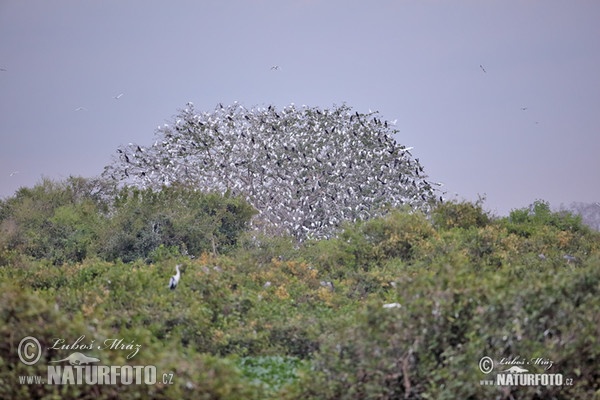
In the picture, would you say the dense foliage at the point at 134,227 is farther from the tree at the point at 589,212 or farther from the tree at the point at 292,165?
the tree at the point at 589,212

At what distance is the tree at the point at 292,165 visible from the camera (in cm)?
Answer: 2592

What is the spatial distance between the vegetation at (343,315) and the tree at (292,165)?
25.0ft

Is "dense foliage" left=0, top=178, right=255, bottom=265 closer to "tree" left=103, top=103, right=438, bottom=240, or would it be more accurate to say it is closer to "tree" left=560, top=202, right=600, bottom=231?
"tree" left=103, top=103, right=438, bottom=240

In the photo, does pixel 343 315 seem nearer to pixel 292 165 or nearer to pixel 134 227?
pixel 134 227

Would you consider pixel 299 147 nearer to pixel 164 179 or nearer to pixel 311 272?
pixel 164 179

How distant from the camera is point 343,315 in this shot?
10.3m

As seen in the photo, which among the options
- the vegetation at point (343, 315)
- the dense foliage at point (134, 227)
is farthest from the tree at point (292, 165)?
the vegetation at point (343, 315)

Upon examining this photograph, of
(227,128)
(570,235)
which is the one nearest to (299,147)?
(227,128)

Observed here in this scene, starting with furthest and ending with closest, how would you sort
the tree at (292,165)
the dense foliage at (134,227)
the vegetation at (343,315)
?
the tree at (292,165) < the dense foliage at (134,227) < the vegetation at (343,315)

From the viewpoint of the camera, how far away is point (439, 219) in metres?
18.0

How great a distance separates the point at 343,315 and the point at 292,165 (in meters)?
16.5

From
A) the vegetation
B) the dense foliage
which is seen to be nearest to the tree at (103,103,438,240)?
the dense foliage

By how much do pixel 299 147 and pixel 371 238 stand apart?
1132cm

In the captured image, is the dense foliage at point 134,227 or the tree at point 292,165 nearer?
the dense foliage at point 134,227
